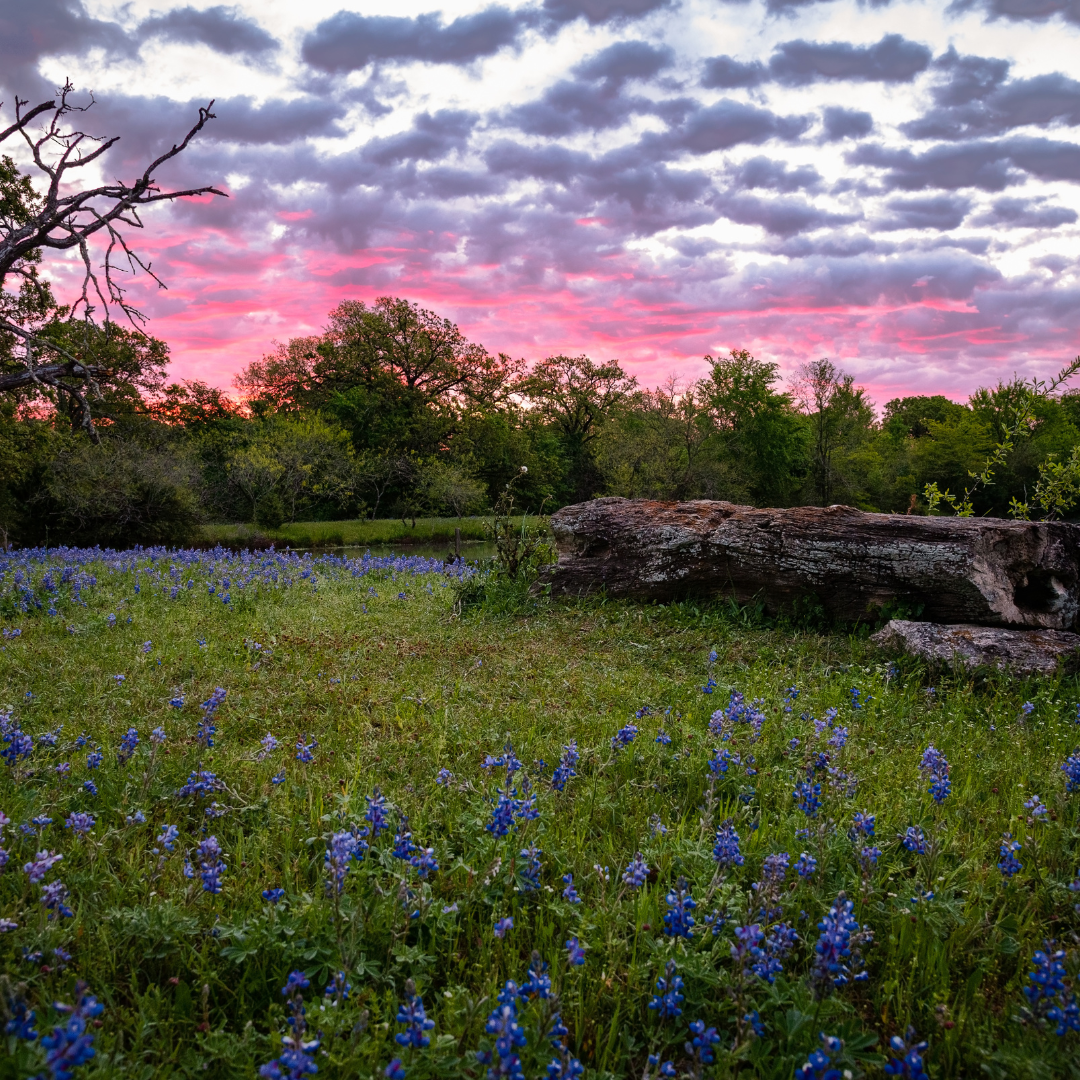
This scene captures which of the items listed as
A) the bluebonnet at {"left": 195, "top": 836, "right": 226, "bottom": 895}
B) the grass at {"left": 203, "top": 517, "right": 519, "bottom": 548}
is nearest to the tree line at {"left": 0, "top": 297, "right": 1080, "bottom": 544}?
the grass at {"left": 203, "top": 517, "right": 519, "bottom": 548}

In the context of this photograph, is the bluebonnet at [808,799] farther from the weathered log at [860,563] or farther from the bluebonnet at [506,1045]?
the weathered log at [860,563]

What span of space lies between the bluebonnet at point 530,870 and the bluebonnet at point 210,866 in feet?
3.91

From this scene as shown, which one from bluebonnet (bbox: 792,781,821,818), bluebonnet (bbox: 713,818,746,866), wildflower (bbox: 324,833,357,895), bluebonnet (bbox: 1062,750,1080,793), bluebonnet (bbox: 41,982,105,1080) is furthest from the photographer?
bluebonnet (bbox: 1062,750,1080,793)

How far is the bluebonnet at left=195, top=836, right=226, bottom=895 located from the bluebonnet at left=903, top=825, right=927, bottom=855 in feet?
9.65

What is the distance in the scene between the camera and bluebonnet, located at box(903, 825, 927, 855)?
2.96 m

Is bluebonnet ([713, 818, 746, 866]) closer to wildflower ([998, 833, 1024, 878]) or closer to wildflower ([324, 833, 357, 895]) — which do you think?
wildflower ([998, 833, 1024, 878])

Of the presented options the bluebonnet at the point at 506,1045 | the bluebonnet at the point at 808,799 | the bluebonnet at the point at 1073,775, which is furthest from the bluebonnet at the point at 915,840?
the bluebonnet at the point at 506,1045

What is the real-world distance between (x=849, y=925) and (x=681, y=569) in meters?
7.49

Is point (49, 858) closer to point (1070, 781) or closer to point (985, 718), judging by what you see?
point (1070, 781)

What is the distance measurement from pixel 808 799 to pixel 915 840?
0.48 meters

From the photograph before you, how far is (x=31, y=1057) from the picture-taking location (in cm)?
159

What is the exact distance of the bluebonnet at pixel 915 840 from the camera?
9.70 ft

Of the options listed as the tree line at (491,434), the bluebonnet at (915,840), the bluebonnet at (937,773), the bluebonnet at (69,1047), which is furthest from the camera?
the tree line at (491,434)

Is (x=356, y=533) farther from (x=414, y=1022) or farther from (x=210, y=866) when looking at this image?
(x=414, y=1022)
